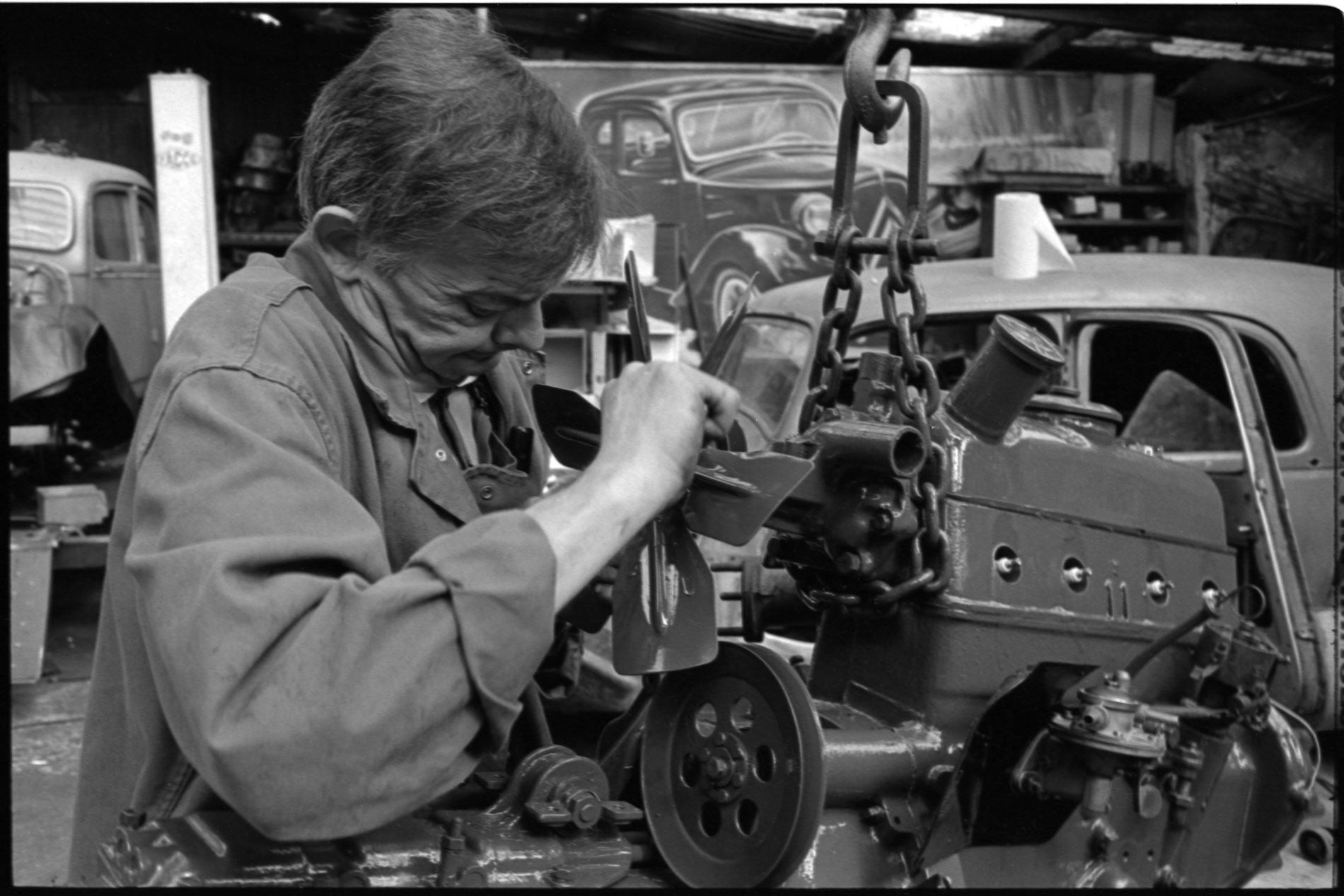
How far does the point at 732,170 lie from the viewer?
8.47 m

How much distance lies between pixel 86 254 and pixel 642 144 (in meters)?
3.84

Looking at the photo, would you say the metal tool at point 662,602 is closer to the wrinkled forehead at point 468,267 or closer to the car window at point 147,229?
the wrinkled forehead at point 468,267

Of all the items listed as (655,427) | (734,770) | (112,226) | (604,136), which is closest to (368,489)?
(655,427)

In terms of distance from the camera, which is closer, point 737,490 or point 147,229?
point 737,490

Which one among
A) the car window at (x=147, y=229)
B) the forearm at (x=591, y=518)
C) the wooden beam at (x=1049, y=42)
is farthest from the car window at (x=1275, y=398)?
the car window at (x=147, y=229)

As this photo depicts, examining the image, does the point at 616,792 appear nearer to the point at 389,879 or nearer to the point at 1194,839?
the point at 389,879

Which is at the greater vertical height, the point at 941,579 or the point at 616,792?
the point at 941,579

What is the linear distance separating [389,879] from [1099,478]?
4.02 feet

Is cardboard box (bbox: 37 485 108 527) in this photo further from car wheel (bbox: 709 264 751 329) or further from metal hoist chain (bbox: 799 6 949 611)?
metal hoist chain (bbox: 799 6 949 611)

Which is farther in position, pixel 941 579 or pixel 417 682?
pixel 941 579

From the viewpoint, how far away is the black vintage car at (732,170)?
27.2ft

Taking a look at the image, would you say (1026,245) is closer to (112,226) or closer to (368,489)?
(368,489)

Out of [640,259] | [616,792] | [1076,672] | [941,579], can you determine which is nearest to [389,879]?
[616,792]

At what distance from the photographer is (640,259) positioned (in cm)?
727
